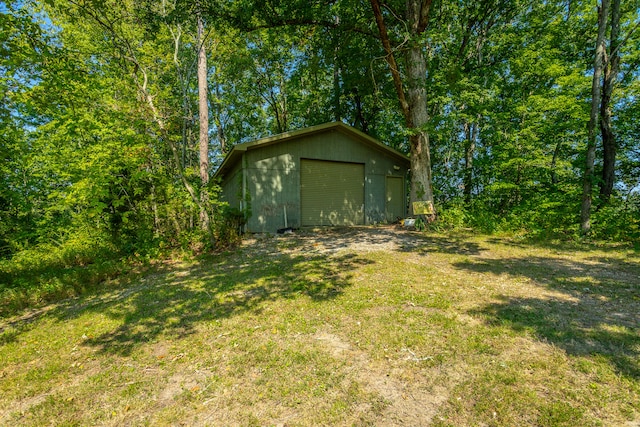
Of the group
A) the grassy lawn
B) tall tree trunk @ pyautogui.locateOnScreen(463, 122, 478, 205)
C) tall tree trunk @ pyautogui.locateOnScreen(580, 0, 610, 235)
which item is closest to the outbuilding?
tall tree trunk @ pyautogui.locateOnScreen(463, 122, 478, 205)

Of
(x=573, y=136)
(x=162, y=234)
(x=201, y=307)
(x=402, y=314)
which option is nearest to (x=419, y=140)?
(x=573, y=136)

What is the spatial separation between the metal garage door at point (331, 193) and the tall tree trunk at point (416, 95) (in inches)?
113

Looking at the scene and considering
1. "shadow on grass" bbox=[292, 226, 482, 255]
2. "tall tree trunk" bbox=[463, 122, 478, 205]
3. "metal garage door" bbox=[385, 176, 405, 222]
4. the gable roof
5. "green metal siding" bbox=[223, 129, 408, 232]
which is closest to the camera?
"shadow on grass" bbox=[292, 226, 482, 255]

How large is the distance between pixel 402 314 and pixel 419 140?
7.34 meters

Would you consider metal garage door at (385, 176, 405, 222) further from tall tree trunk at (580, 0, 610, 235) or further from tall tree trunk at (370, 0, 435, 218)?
tall tree trunk at (580, 0, 610, 235)

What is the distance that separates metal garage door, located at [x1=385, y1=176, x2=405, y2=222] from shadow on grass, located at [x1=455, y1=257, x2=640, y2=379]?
7.67 m

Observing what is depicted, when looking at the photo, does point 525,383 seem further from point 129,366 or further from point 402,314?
point 129,366

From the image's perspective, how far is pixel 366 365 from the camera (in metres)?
2.51

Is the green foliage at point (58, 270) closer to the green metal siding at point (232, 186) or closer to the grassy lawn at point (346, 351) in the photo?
the grassy lawn at point (346, 351)

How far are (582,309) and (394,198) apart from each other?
32.8 ft

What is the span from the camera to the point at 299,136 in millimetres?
10672

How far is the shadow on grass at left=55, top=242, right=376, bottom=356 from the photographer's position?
11.5ft

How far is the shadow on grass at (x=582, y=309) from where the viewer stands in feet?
8.33

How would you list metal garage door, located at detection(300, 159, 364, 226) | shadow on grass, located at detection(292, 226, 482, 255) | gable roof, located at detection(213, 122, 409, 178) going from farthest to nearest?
metal garage door, located at detection(300, 159, 364, 226) → gable roof, located at detection(213, 122, 409, 178) → shadow on grass, located at detection(292, 226, 482, 255)
